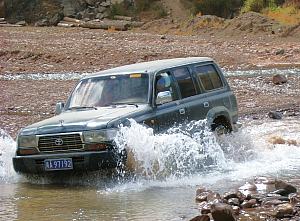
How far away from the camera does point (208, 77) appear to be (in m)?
11.9

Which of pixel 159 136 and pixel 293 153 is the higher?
pixel 159 136

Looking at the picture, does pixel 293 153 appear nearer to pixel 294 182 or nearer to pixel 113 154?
pixel 294 182

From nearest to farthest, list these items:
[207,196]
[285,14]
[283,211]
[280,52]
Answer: [283,211] < [207,196] < [280,52] < [285,14]

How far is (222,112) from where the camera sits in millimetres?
11547

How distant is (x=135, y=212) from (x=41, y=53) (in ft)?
91.6

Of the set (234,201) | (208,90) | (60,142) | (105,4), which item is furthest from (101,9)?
(234,201)

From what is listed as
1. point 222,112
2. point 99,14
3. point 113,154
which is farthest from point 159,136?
point 99,14

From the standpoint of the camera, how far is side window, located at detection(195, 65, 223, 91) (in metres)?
11.6

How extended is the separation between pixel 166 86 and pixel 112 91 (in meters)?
0.82

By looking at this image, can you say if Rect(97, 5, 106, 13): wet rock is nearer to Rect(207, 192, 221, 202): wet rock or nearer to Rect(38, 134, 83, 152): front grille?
Rect(38, 134, 83, 152): front grille

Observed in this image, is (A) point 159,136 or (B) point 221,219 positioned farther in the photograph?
(A) point 159,136

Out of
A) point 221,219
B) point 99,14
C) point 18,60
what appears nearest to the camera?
point 221,219

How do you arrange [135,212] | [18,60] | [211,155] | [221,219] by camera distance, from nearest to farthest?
[221,219], [135,212], [211,155], [18,60]

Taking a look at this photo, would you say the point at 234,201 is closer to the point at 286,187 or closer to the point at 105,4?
the point at 286,187
